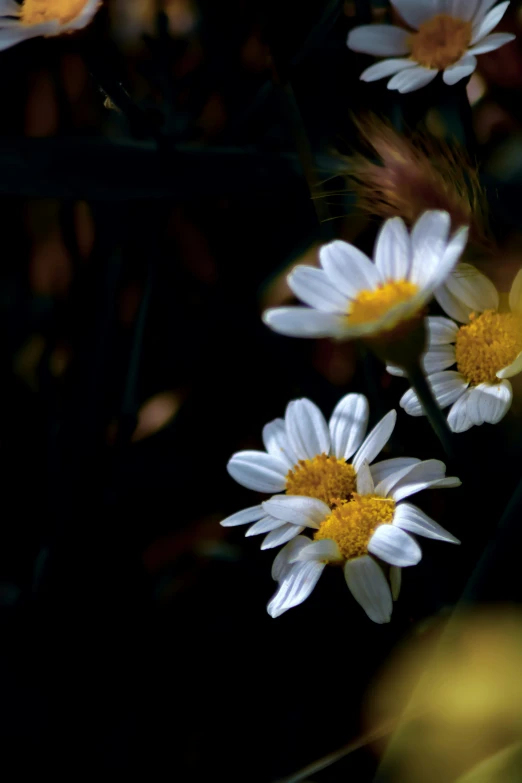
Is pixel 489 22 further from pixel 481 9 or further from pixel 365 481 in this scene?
pixel 365 481

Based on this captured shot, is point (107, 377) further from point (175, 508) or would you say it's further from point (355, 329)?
point (355, 329)

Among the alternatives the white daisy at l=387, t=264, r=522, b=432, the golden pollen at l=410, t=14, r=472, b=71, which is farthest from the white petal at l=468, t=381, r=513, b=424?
the golden pollen at l=410, t=14, r=472, b=71

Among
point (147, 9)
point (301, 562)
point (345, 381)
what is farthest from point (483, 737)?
point (147, 9)

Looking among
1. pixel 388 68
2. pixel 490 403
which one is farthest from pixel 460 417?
pixel 388 68

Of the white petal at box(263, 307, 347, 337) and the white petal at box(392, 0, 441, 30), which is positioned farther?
the white petal at box(392, 0, 441, 30)

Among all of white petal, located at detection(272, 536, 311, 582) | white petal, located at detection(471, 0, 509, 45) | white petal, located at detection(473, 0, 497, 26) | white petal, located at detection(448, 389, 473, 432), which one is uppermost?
white petal, located at detection(473, 0, 497, 26)

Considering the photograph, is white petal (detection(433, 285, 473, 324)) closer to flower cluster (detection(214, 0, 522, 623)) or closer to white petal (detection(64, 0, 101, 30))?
flower cluster (detection(214, 0, 522, 623))

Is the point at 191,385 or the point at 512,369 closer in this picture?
the point at 512,369
